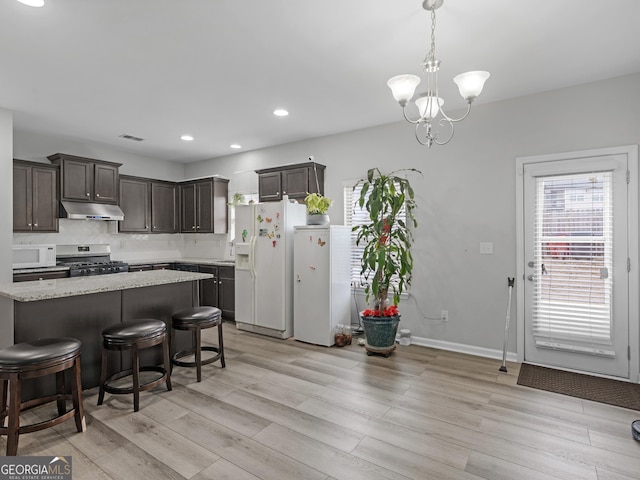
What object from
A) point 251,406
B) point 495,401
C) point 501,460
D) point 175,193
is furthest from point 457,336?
point 175,193

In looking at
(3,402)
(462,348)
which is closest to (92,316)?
(3,402)

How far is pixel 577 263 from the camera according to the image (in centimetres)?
343

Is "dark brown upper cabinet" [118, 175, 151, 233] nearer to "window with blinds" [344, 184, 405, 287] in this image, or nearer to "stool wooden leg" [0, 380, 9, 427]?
"window with blinds" [344, 184, 405, 287]

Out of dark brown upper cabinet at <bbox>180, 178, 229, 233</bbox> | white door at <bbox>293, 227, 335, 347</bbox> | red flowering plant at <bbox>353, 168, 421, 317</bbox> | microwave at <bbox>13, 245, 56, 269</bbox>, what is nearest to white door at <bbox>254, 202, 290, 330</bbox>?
white door at <bbox>293, 227, 335, 347</bbox>

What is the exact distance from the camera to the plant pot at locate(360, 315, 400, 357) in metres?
3.88

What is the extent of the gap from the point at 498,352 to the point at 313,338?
6.92 ft

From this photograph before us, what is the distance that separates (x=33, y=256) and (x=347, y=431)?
468cm

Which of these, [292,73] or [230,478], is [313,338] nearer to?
[230,478]

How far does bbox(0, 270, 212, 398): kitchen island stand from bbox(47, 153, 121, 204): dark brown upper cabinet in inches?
99.6

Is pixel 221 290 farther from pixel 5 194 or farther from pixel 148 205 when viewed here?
pixel 5 194

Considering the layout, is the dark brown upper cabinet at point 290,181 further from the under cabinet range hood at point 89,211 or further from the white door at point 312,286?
the under cabinet range hood at point 89,211

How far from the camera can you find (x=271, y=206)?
4719mm

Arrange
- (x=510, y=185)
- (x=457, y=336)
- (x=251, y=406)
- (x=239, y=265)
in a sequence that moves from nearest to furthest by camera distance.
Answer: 1. (x=251, y=406)
2. (x=510, y=185)
3. (x=457, y=336)
4. (x=239, y=265)

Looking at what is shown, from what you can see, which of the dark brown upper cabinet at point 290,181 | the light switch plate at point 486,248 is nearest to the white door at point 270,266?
the dark brown upper cabinet at point 290,181
